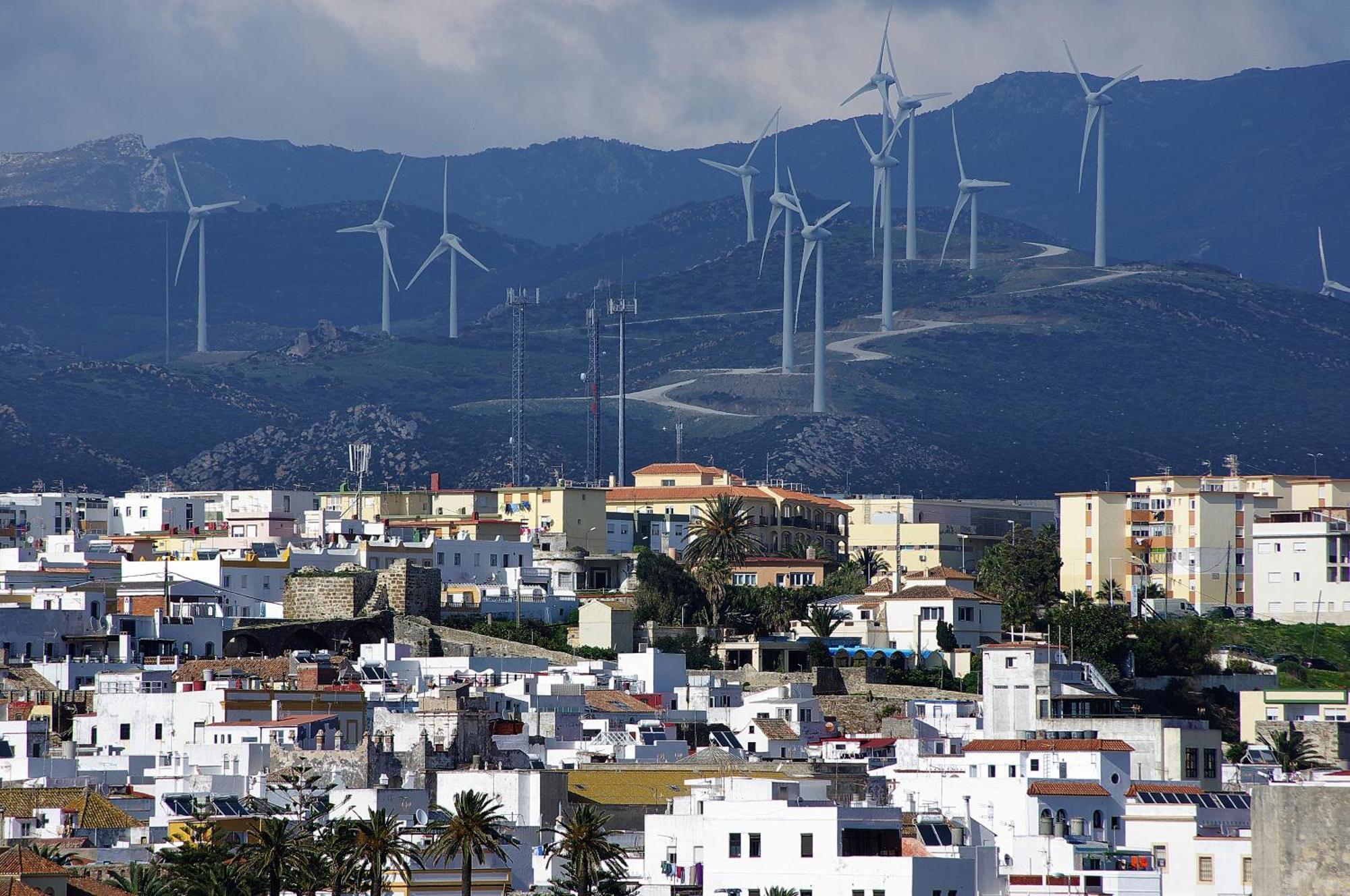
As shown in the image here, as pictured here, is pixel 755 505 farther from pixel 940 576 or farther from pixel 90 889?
pixel 90 889

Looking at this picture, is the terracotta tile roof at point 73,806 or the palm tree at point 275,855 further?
the terracotta tile roof at point 73,806

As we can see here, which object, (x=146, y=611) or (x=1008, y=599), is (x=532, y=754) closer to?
(x=146, y=611)

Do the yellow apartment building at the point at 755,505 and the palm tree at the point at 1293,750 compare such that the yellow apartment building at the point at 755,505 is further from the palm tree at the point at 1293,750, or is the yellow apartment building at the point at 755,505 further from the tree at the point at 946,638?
the palm tree at the point at 1293,750

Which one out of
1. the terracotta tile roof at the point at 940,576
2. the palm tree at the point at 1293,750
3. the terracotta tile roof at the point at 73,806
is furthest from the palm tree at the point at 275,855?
the terracotta tile roof at the point at 940,576

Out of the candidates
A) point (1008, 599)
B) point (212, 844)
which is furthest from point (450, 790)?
point (1008, 599)

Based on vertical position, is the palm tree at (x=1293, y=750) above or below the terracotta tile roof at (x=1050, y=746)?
below
